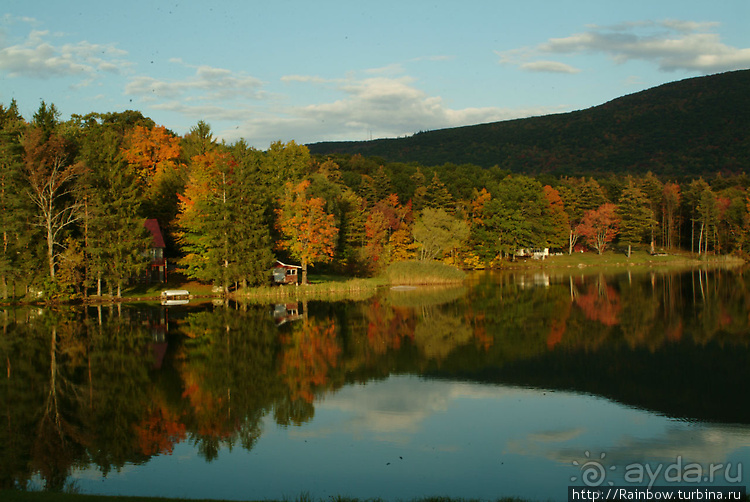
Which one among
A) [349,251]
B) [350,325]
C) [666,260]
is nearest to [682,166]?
[666,260]

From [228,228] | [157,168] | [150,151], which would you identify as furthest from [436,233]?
[150,151]

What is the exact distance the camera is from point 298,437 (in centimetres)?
1702

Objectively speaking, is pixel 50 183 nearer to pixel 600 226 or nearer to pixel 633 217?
pixel 600 226

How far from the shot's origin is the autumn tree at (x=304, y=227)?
183 ft

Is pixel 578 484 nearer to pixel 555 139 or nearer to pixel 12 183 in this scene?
pixel 12 183

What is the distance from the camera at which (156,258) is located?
5531 centimetres

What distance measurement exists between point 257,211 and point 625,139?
12931 centimetres

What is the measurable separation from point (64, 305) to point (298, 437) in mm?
34204

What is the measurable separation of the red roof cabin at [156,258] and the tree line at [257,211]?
1378 millimetres

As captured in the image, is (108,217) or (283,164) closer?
(108,217)

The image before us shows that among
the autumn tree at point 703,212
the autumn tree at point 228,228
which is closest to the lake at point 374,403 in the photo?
the autumn tree at point 228,228

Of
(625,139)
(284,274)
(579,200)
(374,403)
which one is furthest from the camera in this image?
(625,139)

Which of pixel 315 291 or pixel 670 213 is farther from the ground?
pixel 670 213

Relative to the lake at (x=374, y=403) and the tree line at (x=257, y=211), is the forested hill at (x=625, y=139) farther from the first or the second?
the lake at (x=374, y=403)
